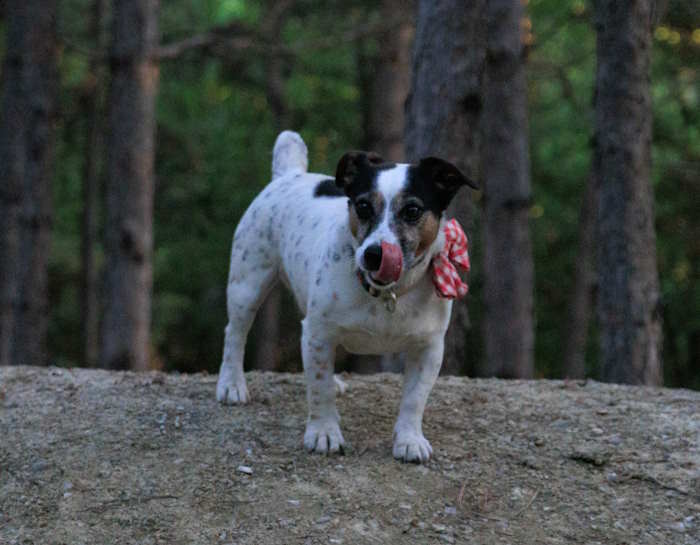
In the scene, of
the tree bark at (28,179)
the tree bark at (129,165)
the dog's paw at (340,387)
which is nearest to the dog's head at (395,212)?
the dog's paw at (340,387)

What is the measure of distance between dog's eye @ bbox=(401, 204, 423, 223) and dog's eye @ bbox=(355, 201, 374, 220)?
0.52ft

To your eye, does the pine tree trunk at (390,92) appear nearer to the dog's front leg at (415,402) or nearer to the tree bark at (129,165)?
the tree bark at (129,165)

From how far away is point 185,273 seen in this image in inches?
850

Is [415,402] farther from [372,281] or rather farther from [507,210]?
[507,210]

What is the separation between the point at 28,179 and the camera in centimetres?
1193

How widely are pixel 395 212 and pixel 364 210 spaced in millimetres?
160

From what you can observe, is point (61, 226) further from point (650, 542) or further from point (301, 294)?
point (650, 542)

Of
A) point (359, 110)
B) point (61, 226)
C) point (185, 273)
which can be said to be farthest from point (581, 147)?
point (61, 226)

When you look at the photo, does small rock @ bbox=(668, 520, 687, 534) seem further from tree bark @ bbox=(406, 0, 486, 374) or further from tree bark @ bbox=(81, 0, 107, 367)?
tree bark @ bbox=(81, 0, 107, 367)

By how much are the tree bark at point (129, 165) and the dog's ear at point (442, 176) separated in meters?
6.55

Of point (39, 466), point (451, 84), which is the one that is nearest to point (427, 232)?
point (39, 466)

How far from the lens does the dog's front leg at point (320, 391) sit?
5.18 metres

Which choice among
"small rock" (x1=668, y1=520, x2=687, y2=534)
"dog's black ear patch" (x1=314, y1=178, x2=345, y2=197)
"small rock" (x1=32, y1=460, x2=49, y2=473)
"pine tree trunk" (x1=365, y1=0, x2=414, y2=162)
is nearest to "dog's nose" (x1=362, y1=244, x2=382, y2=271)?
"dog's black ear patch" (x1=314, y1=178, x2=345, y2=197)

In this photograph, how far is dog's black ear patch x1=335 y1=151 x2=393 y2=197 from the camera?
15.6 feet
